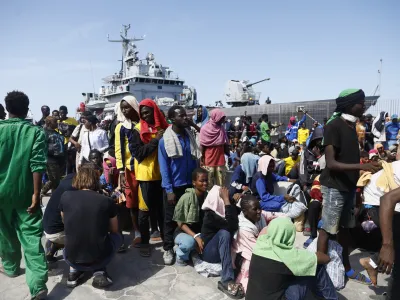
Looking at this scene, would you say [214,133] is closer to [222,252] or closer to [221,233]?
[221,233]

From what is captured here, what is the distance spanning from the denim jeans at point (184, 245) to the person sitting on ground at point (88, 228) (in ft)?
2.48

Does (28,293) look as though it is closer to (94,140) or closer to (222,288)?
(222,288)

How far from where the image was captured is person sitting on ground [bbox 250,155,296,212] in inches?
175

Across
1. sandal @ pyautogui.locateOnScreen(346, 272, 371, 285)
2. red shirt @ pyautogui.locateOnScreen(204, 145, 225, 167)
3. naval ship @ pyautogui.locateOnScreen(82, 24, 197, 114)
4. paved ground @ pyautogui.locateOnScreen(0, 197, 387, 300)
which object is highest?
naval ship @ pyautogui.locateOnScreen(82, 24, 197, 114)

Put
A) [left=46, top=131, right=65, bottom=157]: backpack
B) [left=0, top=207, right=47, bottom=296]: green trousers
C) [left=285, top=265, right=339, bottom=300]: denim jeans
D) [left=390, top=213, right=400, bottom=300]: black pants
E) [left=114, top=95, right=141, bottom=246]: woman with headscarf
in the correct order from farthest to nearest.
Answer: [left=46, top=131, right=65, bottom=157]: backpack → [left=114, top=95, right=141, bottom=246]: woman with headscarf → [left=0, top=207, right=47, bottom=296]: green trousers → [left=285, top=265, right=339, bottom=300]: denim jeans → [left=390, top=213, right=400, bottom=300]: black pants

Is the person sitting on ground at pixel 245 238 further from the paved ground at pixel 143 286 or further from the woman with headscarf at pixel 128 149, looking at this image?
the woman with headscarf at pixel 128 149

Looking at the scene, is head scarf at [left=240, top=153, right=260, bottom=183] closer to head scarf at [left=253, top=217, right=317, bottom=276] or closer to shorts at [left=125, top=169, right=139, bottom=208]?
shorts at [left=125, top=169, right=139, bottom=208]

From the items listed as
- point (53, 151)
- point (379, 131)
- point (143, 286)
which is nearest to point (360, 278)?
point (143, 286)

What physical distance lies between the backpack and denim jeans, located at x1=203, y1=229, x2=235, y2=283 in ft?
11.0

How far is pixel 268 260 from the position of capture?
7.57ft

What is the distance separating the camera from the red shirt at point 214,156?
5125 mm

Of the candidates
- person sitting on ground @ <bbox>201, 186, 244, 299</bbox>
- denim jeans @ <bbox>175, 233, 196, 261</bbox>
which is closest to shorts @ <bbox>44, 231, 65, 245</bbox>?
denim jeans @ <bbox>175, 233, 196, 261</bbox>

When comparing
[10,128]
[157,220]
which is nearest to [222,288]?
[157,220]

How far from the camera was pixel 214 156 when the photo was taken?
512 centimetres
